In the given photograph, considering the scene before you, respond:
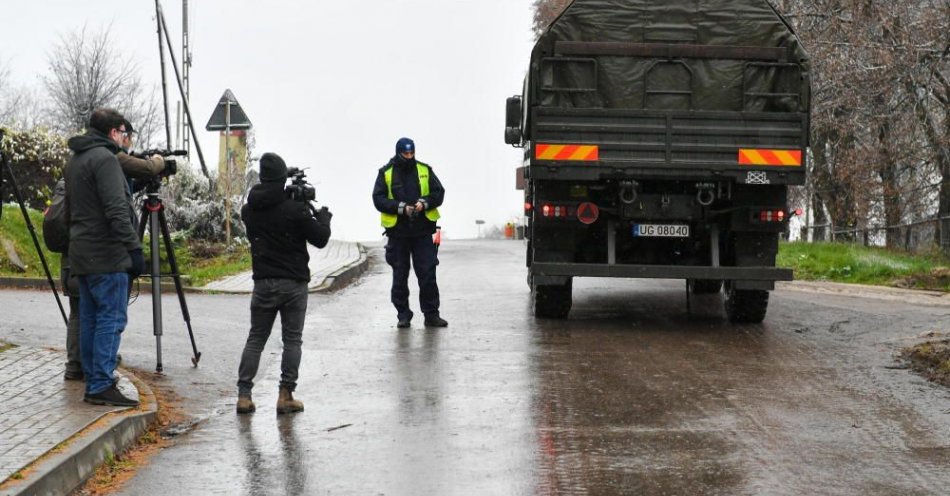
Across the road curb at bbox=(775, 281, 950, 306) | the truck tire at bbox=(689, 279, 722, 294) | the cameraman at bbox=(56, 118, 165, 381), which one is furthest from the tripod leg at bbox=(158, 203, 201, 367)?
the road curb at bbox=(775, 281, 950, 306)

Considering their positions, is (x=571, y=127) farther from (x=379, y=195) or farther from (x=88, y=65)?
(x=88, y=65)

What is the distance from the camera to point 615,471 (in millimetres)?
7180

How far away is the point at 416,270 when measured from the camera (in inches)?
539

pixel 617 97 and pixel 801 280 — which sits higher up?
pixel 617 97

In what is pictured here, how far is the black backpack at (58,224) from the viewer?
29.6 feet

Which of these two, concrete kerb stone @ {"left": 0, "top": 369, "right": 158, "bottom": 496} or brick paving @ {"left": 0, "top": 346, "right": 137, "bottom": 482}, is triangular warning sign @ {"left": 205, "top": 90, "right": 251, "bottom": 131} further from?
concrete kerb stone @ {"left": 0, "top": 369, "right": 158, "bottom": 496}

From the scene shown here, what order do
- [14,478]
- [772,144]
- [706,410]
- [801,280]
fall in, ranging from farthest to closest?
[801,280], [772,144], [706,410], [14,478]

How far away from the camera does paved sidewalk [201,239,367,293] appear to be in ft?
56.9

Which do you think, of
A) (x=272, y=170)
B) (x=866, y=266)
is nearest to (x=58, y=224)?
(x=272, y=170)

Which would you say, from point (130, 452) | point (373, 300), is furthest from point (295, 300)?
point (373, 300)

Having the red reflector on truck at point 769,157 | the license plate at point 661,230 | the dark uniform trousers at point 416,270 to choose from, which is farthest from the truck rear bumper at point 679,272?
the dark uniform trousers at point 416,270

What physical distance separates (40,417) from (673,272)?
23.1 feet

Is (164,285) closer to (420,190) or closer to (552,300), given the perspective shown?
(420,190)

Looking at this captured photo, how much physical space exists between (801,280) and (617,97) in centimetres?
735
